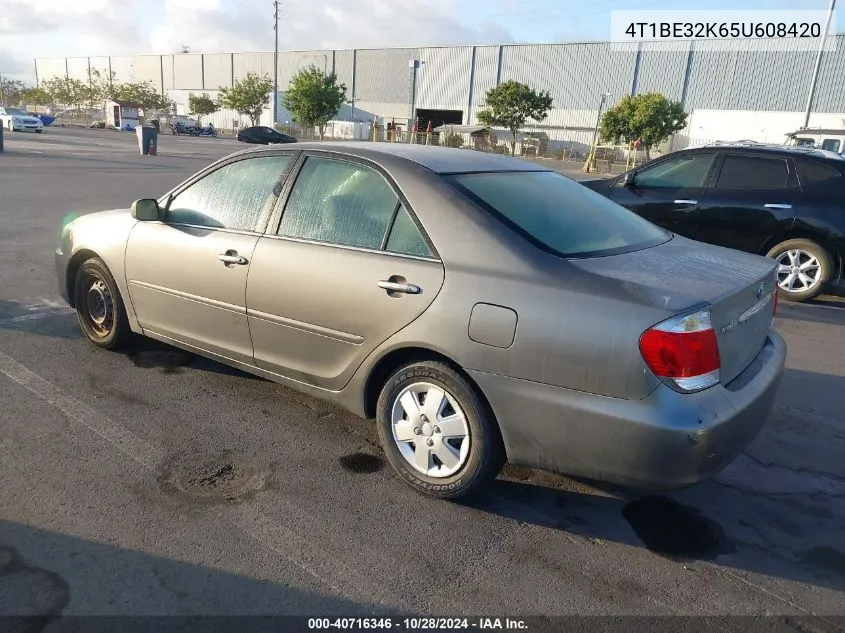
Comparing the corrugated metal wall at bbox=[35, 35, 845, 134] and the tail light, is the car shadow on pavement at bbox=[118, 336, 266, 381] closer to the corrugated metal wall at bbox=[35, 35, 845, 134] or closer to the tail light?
the tail light

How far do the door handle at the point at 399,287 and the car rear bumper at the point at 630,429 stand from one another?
474 mm

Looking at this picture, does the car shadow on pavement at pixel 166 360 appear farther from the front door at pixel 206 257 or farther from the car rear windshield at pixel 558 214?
the car rear windshield at pixel 558 214

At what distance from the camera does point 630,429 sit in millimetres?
2521

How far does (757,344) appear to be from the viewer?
10.2 feet

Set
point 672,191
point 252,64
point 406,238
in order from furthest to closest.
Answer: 1. point 252,64
2. point 672,191
3. point 406,238

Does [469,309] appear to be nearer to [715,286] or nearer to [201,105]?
[715,286]

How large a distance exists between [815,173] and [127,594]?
24.2ft

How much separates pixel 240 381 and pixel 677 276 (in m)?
2.89

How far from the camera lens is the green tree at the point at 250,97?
2717 inches

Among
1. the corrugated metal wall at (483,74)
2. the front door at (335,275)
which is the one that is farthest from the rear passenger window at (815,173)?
the corrugated metal wall at (483,74)

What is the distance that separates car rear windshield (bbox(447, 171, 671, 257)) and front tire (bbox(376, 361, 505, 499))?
0.78 meters

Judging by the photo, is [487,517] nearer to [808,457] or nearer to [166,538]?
[166,538]

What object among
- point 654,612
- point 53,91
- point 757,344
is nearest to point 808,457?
point 757,344

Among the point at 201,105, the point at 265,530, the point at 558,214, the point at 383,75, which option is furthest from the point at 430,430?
the point at 201,105
